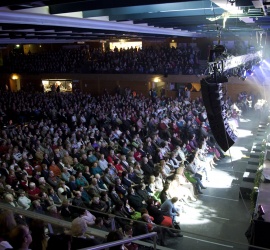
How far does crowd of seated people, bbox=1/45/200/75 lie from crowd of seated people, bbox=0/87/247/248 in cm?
646

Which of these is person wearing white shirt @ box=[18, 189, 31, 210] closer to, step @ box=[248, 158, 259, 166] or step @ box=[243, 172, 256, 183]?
step @ box=[243, 172, 256, 183]

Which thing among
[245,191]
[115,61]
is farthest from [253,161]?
[115,61]

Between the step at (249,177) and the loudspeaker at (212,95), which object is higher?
the loudspeaker at (212,95)

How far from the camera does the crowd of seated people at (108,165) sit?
6.04m

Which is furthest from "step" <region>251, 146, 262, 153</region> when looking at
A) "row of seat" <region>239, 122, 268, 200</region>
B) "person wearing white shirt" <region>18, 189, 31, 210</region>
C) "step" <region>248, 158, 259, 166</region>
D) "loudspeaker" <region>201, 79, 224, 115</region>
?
"person wearing white shirt" <region>18, 189, 31, 210</region>

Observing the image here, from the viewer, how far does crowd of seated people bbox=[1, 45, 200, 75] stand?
21.4 meters

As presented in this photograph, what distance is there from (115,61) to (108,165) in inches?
603

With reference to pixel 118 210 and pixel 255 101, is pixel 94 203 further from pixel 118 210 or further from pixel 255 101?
pixel 255 101

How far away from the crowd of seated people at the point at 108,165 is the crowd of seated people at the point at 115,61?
646 cm

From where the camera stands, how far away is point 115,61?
23016 mm

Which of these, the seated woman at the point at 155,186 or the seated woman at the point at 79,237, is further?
the seated woman at the point at 155,186

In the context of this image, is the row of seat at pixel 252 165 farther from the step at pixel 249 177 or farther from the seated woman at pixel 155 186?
the seated woman at pixel 155 186

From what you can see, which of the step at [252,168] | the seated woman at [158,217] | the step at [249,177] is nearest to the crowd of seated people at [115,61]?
the step at [252,168]

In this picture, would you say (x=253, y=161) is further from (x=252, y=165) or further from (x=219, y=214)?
(x=219, y=214)
